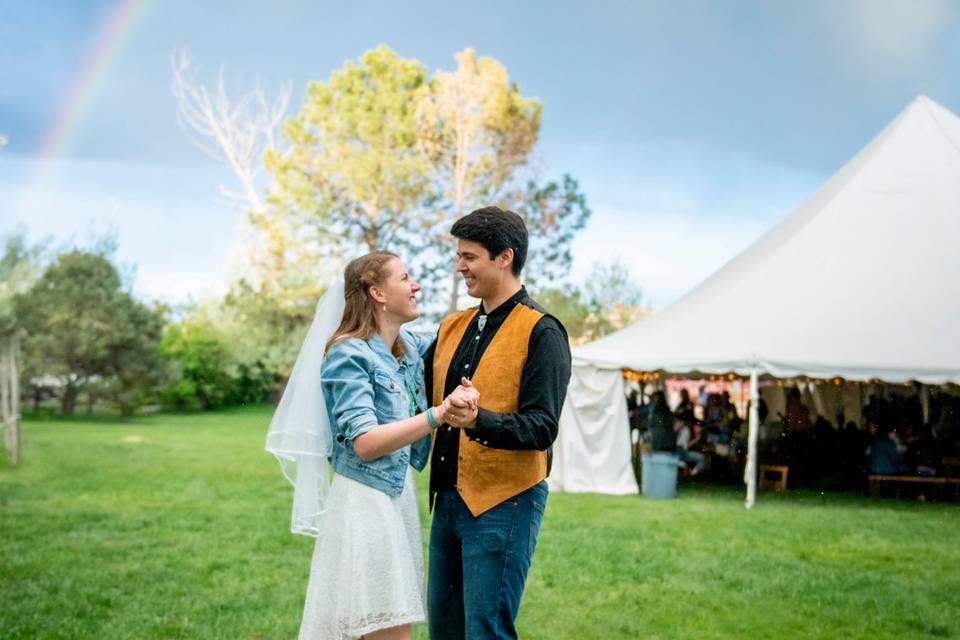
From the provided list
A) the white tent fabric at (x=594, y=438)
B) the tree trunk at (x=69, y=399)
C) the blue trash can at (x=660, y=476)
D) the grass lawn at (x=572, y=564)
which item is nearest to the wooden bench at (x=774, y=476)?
the grass lawn at (x=572, y=564)

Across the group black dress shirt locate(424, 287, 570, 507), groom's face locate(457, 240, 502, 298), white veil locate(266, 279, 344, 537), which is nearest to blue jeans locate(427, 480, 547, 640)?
black dress shirt locate(424, 287, 570, 507)

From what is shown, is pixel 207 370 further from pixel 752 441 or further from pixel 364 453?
pixel 364 453

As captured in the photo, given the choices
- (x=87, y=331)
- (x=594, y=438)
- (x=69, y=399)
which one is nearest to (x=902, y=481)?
(x=594, y=438)

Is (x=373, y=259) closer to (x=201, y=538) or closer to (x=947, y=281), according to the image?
(x=201, y=538)

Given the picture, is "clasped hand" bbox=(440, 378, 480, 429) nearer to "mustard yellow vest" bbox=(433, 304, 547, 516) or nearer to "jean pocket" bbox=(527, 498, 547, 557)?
"mustard yellow vest" bbox=(433, 304, 547, 516)

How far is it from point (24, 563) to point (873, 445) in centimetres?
1192

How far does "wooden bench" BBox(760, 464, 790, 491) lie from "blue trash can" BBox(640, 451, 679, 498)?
2.53 m

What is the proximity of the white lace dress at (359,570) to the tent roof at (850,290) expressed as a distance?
32.8 ft

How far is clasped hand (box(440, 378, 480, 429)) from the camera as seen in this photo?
9.16 feet

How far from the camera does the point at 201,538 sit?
9.18 meters

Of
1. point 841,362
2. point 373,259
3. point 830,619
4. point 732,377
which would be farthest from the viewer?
point 732,377

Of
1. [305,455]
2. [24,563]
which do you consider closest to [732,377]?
[24,563]

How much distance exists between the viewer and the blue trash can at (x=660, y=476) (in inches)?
527

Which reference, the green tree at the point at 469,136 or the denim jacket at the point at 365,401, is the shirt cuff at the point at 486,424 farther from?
the green tree at the point at 469,136
